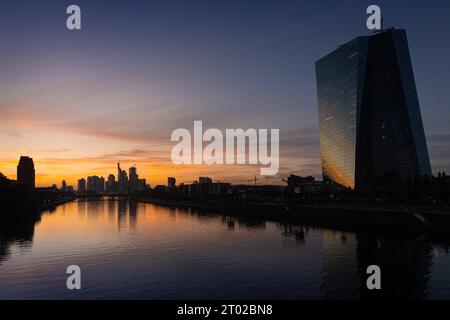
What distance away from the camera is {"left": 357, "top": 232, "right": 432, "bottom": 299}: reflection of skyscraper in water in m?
44.5

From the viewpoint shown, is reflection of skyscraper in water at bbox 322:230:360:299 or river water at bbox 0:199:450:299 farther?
river water at bbox 0:199:450:299

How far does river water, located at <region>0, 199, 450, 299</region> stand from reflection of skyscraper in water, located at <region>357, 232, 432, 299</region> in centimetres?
11

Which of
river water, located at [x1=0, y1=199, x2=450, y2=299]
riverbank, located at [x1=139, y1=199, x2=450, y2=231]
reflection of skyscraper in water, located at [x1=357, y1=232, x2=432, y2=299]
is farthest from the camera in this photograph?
riverbank, located at [x1=139, y1=199, x2=450, y2=231]

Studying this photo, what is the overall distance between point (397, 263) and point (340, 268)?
8646mm

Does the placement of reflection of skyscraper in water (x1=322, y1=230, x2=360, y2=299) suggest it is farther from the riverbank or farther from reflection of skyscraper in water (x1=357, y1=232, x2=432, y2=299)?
the riverbank

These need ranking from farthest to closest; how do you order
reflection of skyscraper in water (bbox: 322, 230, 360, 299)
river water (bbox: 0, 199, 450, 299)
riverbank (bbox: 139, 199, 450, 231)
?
riverbank (bbox: 139, 199, 450, 231), river water (bbox: 0, 199, 450, 299), reflection of skyscraper in water (bbox: 322, 230, 360, 299)

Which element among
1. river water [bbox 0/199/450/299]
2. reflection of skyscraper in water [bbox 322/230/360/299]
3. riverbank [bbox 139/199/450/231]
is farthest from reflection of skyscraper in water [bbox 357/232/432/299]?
riverbank [bbox 139/199/450/231]

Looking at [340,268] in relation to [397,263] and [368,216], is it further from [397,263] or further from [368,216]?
[368,216]

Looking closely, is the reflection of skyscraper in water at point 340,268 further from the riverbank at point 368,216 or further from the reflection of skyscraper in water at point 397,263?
the riverbank at point 368,216

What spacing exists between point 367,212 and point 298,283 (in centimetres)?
7817

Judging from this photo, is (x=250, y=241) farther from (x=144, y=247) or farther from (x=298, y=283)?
(x=298, y=283)

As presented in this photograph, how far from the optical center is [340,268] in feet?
191
